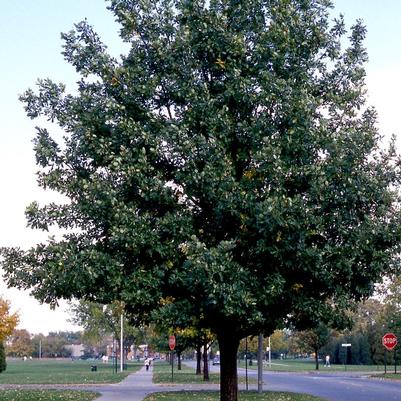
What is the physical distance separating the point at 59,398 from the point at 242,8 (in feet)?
53.1

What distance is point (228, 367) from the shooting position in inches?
642

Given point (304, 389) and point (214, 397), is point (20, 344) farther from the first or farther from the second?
point (214, 397)

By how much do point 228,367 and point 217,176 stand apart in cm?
493

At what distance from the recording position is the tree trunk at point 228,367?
52.7 feet

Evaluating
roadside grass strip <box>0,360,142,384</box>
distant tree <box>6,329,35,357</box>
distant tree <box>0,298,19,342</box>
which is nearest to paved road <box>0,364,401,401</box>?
roadside grass strip <box>0,360,142,384</box>

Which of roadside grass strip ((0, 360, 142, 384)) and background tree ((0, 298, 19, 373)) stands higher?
background tree ((0, 298, 19, 373))

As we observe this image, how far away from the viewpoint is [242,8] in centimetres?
1514

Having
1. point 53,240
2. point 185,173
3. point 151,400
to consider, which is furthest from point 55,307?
point 151,400

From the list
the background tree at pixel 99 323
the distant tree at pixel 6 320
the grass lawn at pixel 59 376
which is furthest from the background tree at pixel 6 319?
the background tree at pixel 99 323

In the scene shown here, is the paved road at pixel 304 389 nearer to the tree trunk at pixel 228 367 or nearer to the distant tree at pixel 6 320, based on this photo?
the distant tree at pixel 6 320

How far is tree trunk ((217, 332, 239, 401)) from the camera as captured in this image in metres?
16.1

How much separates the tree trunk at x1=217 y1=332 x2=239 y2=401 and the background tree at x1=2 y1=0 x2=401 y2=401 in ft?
1.36

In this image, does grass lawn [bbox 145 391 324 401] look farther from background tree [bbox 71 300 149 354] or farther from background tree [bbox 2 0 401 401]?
background tree [bbox 71 300 149 354]

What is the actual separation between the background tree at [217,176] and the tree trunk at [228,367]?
414 mm
